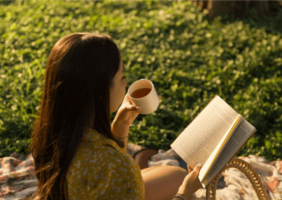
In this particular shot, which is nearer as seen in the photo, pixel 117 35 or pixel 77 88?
pixel 77 88

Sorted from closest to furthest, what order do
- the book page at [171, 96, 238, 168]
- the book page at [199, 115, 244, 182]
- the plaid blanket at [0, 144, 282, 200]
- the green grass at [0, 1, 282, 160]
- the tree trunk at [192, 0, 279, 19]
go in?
the book page at [199, 115, 244, 182] → the book page at [171, 96, 238, 168] → the plaid blanket at [0, 144, 282, 200] → the green grass at [0, 1, 282, 160] → the tree trunk at [192, 0, 279, 19]

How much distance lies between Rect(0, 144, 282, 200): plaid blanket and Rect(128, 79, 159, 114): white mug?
0.92 metres

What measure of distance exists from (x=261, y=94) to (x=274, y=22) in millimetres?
2234

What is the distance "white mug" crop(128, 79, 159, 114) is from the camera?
2.02 metres

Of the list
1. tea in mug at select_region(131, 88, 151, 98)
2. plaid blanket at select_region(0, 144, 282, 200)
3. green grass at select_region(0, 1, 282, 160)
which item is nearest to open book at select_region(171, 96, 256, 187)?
tea in mug at select_region(131, 88, 151, 98)

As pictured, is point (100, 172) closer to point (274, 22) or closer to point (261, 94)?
point (261, 94)

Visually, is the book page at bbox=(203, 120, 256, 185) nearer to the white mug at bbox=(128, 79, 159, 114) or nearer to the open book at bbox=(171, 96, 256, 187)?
the open book at bbox=(171, 96, 256, 187)

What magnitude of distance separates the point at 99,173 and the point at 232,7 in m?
5.02

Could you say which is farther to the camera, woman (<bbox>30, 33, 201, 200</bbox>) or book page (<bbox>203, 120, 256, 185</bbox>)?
book page (<bbox>203, 120, 256, 185</bbox>)

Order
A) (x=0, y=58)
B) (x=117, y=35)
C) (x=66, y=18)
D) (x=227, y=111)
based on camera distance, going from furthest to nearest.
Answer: (x=66, y=18), (x=117, y=35), (x=0, y=58), (x=227, y=111)

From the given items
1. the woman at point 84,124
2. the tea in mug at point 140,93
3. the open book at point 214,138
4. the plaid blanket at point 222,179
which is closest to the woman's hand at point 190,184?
the open book at point 214,138

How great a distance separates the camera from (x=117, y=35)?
5.30m

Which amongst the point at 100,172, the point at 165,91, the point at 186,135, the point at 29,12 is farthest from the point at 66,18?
the point at 100,172

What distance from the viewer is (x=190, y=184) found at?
1808 millimetres
